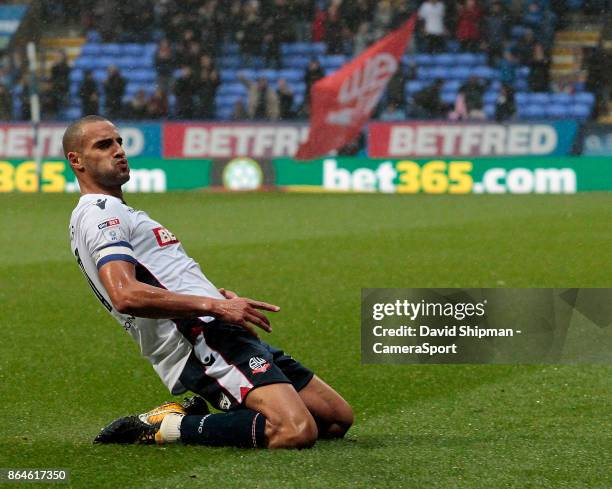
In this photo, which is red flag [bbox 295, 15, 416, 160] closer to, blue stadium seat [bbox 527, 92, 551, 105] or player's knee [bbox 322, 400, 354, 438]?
blue stadium seat [bbox 527, 92, 551, 105]

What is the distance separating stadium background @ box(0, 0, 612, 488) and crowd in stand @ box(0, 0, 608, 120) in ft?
0.18

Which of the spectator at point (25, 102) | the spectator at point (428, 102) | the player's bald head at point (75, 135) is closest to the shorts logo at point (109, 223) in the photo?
the player's bald head at point (75, 135)

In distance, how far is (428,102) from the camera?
27.1 m

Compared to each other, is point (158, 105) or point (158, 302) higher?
point (158, 302)

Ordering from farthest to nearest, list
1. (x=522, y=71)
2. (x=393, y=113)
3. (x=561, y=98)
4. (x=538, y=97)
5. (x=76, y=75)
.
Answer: (x=76, y=75)
(x=522, y=71)
(x=538, y=97)
(x=561, y=98)
(x=393, y=113)

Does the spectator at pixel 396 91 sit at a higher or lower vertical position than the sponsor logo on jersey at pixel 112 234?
lower

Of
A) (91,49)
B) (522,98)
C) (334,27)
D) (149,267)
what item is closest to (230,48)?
(334,27)

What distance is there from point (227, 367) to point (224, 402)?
18cm

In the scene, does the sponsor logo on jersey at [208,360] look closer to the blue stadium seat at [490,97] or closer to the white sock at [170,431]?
the white sock at [170,431]

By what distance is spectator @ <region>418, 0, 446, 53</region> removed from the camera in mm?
29297

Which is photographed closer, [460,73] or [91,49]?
[460,73]

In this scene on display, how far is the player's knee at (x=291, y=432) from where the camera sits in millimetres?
5484

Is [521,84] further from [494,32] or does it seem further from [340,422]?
[340,422]

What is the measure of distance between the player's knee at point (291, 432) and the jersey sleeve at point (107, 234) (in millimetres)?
907
